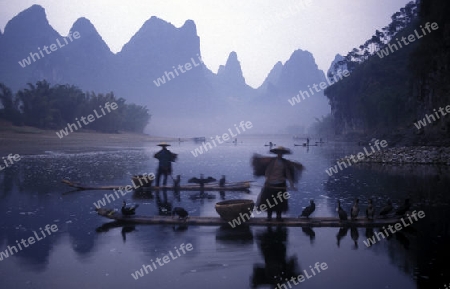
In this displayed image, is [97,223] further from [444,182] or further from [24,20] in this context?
[24,20]

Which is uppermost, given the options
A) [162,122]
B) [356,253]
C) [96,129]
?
[162,122]

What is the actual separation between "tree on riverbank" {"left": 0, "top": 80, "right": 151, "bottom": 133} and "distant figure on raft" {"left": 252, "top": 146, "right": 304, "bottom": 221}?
67.1m

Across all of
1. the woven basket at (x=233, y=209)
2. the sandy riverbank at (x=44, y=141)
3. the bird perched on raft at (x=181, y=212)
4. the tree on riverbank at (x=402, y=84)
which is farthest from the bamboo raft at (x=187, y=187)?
the sandy riverbank at (x=44, y=141)

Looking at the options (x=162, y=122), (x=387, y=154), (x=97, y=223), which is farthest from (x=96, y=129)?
(x=162, y=122)

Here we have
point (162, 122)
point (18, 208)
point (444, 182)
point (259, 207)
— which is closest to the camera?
point (259, 207)

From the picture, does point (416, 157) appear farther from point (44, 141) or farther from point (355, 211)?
point (44, 141)

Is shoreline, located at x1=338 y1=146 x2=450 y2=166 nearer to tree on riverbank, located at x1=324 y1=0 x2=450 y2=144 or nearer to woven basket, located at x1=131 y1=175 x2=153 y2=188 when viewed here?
→ tree on riverbank, located at x1=324 y1=0 x2=450 y2=144

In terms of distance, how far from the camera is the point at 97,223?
409 inches

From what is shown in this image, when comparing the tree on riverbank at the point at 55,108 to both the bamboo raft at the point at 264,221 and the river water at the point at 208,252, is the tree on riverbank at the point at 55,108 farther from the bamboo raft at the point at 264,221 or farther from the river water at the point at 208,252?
the bamboo raft at the point at 264,221

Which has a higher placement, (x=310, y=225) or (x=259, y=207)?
(x=259, y=207)

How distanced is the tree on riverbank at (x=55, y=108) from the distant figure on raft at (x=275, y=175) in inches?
2643

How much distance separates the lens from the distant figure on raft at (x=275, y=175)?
9.47 m

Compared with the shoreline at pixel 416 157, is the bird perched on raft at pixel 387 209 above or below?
above

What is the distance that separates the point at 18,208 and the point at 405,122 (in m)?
61.5
